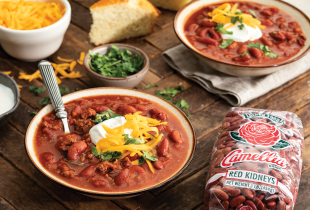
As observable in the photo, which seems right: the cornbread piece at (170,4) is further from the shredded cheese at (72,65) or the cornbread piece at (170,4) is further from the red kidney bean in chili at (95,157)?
the red kidney bean in chili at (95,157)

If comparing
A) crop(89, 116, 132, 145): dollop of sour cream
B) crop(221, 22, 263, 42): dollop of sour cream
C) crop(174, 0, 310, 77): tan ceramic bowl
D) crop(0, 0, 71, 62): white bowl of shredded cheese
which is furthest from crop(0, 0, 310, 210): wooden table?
crop(221, 22, 263, 42): dollop of sour cream

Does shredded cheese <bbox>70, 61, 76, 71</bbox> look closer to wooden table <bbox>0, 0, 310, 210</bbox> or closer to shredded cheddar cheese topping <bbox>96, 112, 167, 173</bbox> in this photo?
wooden table <bbox>0, 0, 310, 210</bbox>

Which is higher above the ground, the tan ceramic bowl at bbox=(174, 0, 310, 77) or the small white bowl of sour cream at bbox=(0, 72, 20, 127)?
the tan ceramic bowl at bbox=(174, 0, 310, 77)

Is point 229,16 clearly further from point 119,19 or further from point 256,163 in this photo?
point 256,163

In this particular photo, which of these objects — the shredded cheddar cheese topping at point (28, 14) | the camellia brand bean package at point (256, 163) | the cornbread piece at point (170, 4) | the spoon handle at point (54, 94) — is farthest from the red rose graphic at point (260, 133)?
the cornbread piece at point (170, 4)

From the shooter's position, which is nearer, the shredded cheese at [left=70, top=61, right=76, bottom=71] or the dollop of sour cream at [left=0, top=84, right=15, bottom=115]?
the dollop of sour cream at [left=0, top=84, right=15, bottom=115]

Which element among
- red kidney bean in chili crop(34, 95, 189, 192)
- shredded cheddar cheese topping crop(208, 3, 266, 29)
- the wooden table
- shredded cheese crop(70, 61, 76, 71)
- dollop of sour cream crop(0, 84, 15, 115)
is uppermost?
shredded cheddar cheese topping crop(208, 3, 266, 29)
